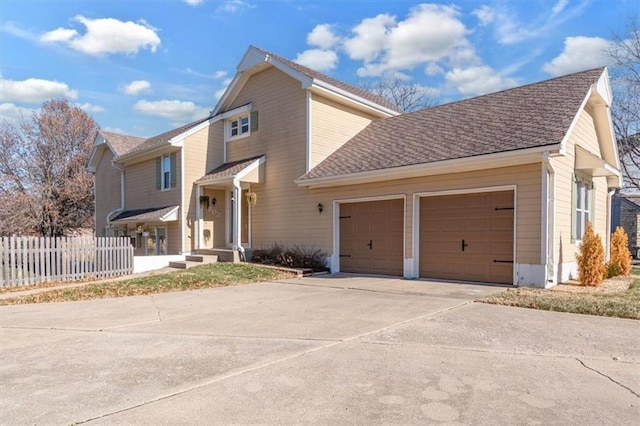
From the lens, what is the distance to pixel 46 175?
2748cm

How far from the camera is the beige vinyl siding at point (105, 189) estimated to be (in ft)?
73.6

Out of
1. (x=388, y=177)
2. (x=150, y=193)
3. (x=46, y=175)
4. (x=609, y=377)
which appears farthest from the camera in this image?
(x=46, y=175)

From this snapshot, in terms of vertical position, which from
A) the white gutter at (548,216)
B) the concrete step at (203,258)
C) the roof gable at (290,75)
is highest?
the roof gable at (290,75)

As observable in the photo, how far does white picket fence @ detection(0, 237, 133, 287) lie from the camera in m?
11.2

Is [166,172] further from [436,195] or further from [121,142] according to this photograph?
[436,195]

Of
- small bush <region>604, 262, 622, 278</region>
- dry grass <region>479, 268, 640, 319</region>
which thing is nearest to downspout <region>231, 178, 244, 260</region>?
dry grass <region>479, 268, 640, 319</region>

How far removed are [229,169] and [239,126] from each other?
2.47 meters

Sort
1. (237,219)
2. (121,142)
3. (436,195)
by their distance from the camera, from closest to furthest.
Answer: (436,195) → (237,219) → (121,142)

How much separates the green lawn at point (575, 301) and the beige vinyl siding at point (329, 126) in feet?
27.2

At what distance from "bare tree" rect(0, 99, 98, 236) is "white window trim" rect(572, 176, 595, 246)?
94.1 ft

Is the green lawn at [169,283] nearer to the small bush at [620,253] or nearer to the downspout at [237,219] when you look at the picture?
the downspout at [237,219]

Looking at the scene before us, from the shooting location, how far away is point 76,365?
4.48 meters

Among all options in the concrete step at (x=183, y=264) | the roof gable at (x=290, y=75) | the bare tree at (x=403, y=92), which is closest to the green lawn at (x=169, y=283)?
the concrete step at (x=183, y=264)

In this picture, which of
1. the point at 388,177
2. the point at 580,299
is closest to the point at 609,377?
the point at 580,299
